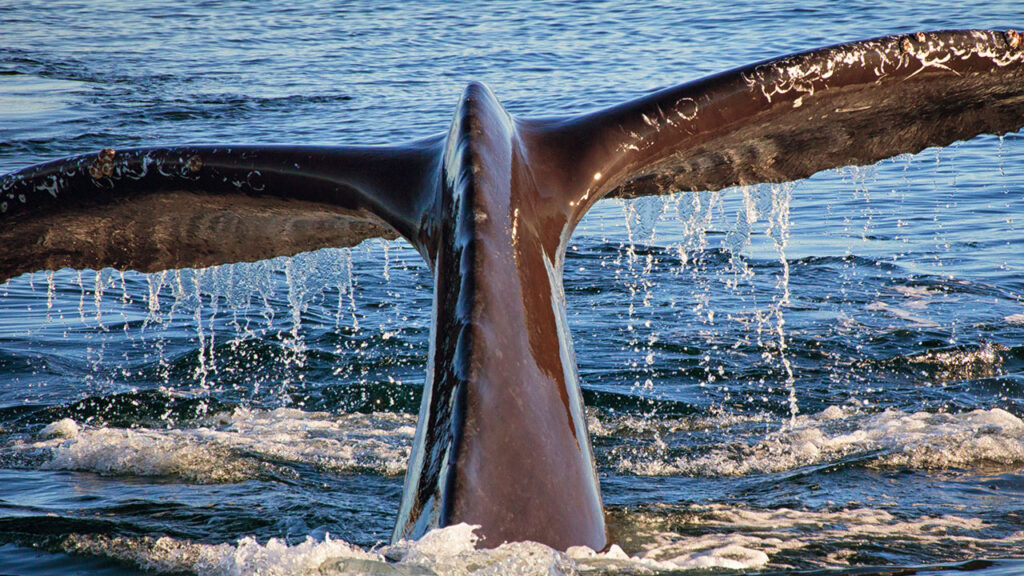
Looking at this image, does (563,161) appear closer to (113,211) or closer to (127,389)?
(113,211)

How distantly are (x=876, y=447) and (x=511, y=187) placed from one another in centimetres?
299

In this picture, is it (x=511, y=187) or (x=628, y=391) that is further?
(x=628, y=391)

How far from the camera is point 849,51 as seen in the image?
4.29 m

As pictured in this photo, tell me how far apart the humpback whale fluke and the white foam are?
1.56 metres

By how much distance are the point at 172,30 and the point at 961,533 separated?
30.1m

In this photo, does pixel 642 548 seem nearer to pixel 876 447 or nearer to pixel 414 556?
pixel 414 556

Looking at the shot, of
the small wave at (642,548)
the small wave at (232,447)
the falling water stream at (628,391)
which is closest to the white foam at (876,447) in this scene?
the falling water stream at (628,391)

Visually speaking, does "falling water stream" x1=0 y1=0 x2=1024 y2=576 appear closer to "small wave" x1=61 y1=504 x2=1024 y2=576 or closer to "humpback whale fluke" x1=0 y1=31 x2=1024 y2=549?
"small wave" x1=61 y1=504 x2=1024 y2=576

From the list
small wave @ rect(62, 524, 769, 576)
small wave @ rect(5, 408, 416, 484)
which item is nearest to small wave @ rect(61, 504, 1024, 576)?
small wave @ rect(62, 524, 769, 576)

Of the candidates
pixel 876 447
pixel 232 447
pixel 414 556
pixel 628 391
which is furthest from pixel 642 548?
pixel 628 391

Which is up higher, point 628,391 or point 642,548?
point 628,391

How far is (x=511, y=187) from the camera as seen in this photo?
3.71 metres

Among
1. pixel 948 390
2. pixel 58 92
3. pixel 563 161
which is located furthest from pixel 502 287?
pixel 58 92

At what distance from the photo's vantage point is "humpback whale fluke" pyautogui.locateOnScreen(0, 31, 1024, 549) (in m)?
3.00
